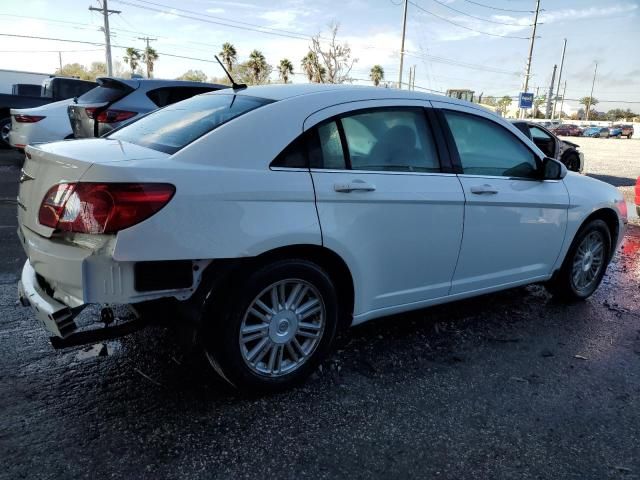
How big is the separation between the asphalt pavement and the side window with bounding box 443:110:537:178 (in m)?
1.22

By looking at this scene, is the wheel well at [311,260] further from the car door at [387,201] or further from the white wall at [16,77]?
the white wall at [16,77]

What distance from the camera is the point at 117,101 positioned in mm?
7379

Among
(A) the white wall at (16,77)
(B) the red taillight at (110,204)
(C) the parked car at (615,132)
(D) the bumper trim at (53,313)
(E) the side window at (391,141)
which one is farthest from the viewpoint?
(C) the parked car at (615,132)

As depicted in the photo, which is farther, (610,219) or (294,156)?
(610,219)

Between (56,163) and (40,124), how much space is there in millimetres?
8718

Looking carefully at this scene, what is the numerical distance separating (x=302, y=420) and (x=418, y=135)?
191 centimetres

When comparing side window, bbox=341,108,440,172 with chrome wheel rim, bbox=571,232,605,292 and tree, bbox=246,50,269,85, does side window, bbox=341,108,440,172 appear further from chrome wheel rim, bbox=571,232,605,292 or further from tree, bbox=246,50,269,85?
tree, bbox=246,50,269,85

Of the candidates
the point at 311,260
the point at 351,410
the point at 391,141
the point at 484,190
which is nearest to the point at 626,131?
the point at 484,190

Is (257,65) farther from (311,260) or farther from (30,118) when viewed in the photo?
(311,260)

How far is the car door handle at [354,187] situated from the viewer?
2850 mm

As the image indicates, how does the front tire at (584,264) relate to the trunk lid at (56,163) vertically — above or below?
below

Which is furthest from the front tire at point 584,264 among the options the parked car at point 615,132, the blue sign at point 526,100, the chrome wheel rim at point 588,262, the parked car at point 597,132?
the parked car at point 615,132

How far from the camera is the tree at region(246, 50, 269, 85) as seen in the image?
165 ft

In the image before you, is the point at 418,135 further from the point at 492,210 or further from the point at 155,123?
the point at 155,123
